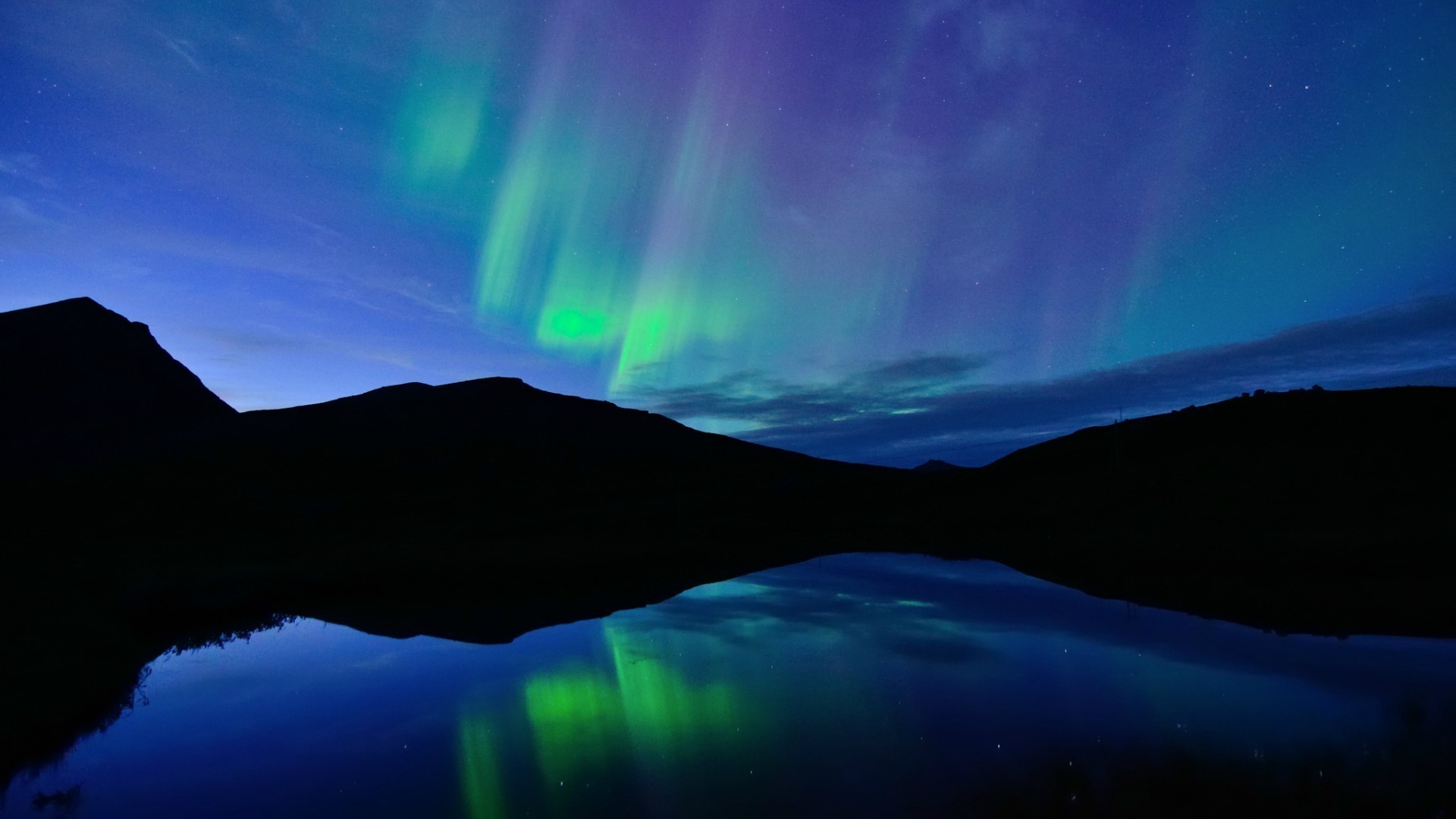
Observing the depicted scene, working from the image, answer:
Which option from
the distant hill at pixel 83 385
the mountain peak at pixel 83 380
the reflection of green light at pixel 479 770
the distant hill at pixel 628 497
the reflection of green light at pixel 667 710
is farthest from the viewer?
the mountain peak at pixel 83 380

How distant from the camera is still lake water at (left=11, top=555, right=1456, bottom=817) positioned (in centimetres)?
1144

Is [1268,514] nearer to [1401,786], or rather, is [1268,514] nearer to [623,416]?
[1401,786]

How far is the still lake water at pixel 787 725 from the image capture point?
37.5 feet

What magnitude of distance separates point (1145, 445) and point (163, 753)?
317 ft

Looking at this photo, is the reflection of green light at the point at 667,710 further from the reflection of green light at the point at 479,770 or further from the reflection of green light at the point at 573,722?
the reflection of green light at the point at 479,770

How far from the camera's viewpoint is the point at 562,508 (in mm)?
87250

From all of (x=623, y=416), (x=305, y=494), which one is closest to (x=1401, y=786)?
(x=305, y=494)

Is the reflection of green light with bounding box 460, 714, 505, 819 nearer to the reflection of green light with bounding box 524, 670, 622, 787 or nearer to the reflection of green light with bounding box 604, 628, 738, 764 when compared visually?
the reflection of green light with bounding box 524, 670, 622, 787

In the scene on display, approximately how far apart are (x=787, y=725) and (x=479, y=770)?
6.93m

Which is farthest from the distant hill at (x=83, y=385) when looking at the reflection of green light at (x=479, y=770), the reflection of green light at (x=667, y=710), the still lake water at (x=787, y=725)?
the reflection of green light at (x=479, y=770)

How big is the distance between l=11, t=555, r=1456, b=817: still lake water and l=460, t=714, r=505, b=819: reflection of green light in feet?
0.18

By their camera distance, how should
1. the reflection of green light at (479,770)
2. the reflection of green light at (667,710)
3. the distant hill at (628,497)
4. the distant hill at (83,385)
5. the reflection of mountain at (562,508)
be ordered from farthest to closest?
1. the distant hill at (83,385)
2. the distant hill at (628,497)
3. the reflection of mountain at (562,508)
4. the reflection of green light at (667,710)
5. the reflection of green light at (479,770)

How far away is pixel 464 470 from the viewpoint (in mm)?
111000

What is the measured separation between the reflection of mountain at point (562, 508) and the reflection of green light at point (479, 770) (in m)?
9.23
